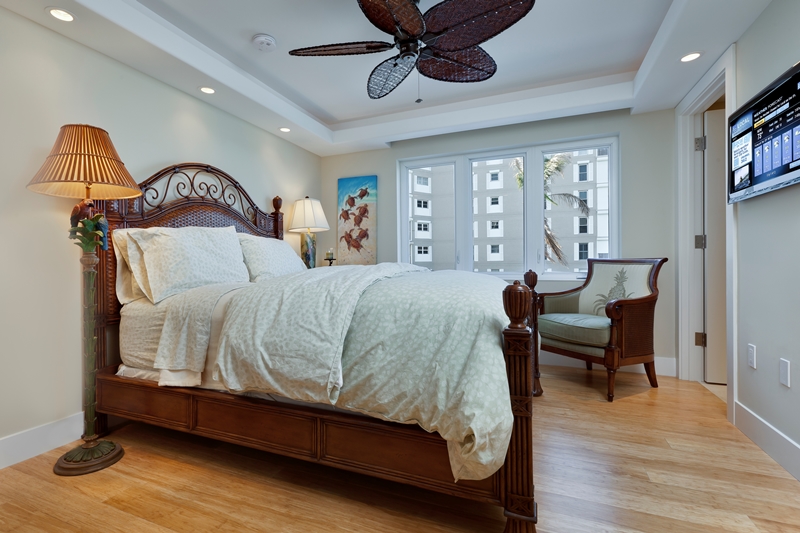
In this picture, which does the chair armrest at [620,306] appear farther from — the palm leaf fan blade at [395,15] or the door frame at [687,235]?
the palm leaf fan blade at [395,15]

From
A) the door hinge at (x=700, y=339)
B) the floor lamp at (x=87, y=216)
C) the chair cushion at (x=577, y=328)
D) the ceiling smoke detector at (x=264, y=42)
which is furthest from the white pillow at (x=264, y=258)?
the door hinge at (x=700, y=339)

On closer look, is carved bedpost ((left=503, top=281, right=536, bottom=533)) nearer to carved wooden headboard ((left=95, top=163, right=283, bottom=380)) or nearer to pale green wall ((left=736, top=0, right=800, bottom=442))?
pale green wall ((left=736, top=0, right=800, bottom=442))

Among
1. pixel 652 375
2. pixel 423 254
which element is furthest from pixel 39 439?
pixel 652 375

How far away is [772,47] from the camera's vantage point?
6.30 ft

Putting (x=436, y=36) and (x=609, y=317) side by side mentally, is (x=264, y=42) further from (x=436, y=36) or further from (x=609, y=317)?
(x=609, y=317)

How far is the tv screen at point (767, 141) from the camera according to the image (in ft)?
5.62

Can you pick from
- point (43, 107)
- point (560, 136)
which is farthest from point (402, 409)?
point (560, 136)

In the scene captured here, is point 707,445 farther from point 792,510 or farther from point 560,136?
point 560,136

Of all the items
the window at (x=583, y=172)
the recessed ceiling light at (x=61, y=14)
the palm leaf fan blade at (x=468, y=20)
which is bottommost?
the window at (x=583, y=172)

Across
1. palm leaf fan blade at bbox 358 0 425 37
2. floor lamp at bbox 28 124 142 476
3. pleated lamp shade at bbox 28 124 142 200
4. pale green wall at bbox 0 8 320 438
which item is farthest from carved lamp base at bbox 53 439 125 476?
palm leaf fan blade at bbox 358 0 425 37

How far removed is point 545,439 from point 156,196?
116 inches

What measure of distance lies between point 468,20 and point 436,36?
0.21 metres

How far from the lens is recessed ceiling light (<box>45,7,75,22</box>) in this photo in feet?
6.27

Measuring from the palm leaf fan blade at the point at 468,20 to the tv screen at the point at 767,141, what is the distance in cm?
128
